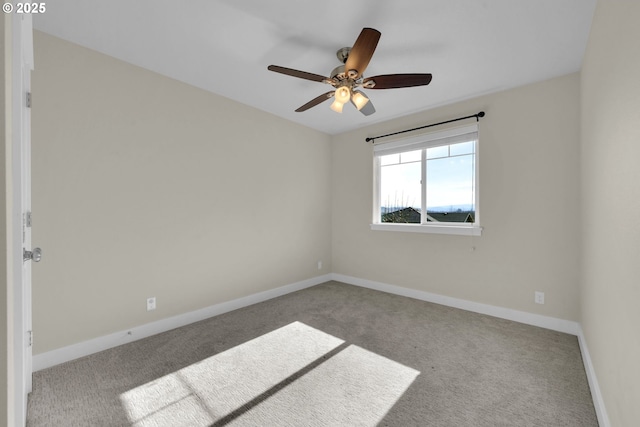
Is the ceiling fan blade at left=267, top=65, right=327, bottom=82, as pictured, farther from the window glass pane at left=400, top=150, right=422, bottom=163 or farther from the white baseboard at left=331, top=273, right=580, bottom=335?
the white baseboard at left=331, top=273, right=580, bottom=335

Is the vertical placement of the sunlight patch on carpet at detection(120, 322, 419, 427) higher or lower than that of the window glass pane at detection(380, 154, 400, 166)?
lower

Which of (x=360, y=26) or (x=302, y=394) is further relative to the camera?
(x=360, y=26)

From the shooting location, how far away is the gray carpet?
1.57 meters

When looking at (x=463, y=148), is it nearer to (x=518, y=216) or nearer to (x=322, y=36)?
(x=518, y=216)

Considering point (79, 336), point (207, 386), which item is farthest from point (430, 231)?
point (79, 336)

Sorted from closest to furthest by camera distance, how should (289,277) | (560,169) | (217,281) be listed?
(560,169) < (217,281) < (289,277)

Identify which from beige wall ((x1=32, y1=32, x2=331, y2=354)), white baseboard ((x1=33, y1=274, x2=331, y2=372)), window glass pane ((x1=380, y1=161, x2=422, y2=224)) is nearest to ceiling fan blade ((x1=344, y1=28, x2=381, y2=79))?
beige wall ((x1=32, y1=32, x2=331, y2=354))

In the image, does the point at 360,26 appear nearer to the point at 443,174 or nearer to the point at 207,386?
the point at 443,174

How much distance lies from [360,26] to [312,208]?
2665mm

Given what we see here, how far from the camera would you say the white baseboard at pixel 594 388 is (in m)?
1.43

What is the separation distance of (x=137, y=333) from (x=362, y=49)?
294cm

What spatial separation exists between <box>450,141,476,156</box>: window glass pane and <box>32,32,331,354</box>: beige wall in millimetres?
2209

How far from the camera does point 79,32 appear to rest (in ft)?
6.64

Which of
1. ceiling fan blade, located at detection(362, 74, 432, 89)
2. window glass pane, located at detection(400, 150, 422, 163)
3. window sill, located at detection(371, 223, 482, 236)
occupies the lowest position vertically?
window sill, located at detection(371, 223, 482, 236)
